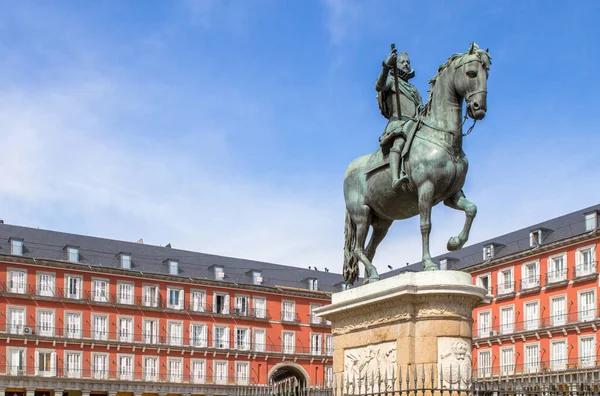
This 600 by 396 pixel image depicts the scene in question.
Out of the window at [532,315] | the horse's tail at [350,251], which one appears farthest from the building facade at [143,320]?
the horse's tail at [350,251]

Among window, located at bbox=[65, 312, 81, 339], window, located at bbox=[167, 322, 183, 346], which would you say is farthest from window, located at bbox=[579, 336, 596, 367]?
window, located at bbox=[65, 312, 81, 339]

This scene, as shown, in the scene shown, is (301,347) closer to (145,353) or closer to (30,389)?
(145,353)

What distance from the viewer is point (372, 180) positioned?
1108cm

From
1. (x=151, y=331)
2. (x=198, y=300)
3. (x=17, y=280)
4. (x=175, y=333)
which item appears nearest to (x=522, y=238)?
A: (x=198, y=300)

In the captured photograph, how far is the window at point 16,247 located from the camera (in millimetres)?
60094

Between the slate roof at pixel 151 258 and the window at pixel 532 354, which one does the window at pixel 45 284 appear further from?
the window at pixel 532 354

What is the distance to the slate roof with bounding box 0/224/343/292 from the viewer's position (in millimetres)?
62625

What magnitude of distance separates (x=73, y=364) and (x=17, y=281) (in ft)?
23.1

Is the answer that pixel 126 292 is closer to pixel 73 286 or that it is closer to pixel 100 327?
pixel 100 327

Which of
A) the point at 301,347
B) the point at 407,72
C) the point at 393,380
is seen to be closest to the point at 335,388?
Result: the point at 393,380

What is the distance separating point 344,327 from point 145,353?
5528 centimetres

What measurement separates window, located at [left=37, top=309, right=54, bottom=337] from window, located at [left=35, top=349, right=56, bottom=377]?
1181mm

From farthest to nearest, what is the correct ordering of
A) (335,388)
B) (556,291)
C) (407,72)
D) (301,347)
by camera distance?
(301,347) < (556,291) < (407,72) < (335,388)

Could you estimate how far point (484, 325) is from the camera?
6319 centimetres
